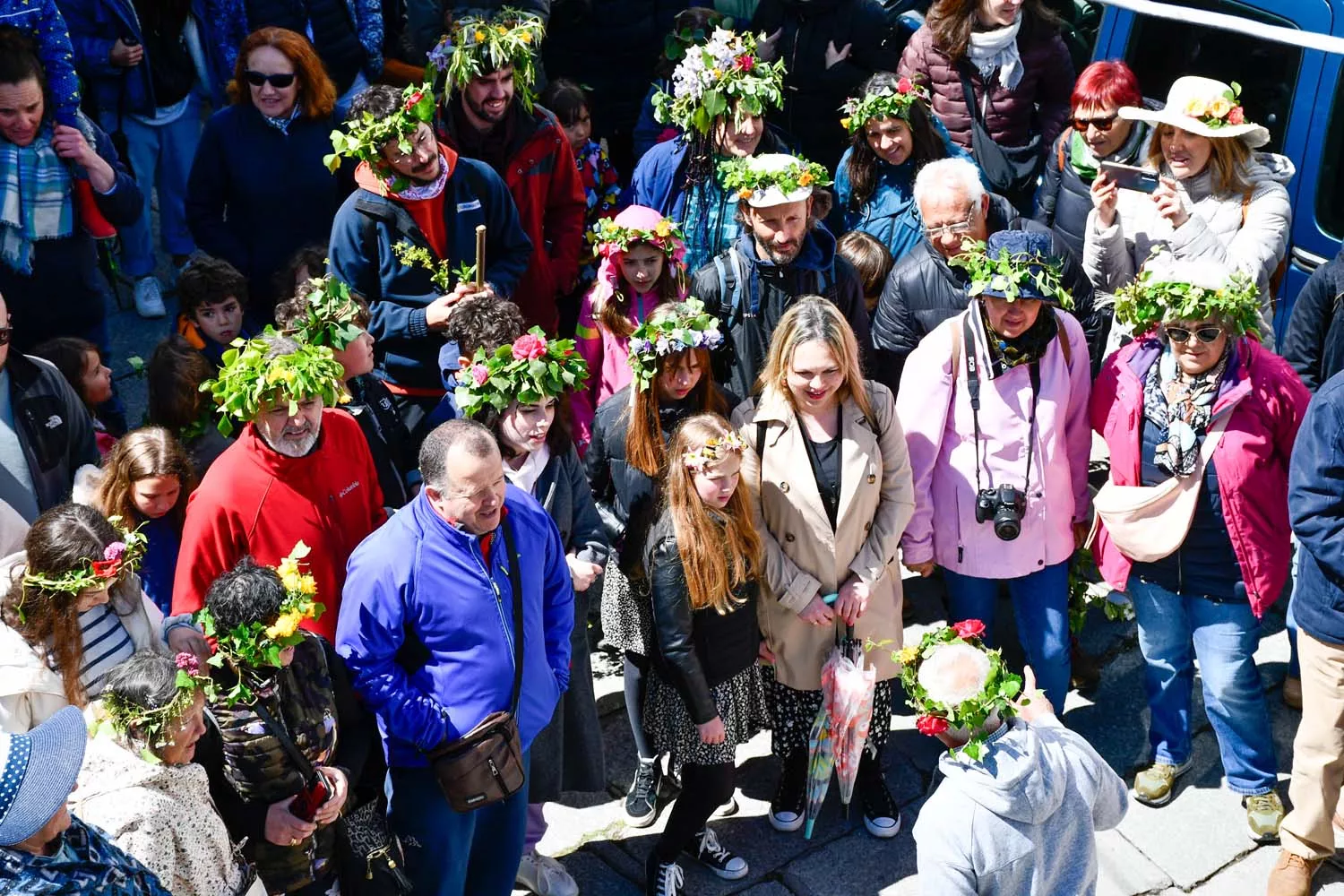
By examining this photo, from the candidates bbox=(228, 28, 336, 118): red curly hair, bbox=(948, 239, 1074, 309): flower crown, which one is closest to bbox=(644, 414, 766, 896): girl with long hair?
bbox=(948, 239, 1074, 309): flower crown

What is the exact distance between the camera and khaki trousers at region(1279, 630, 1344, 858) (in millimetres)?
5273

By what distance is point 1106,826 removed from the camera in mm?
4363

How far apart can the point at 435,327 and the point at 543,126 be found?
1.44 metres

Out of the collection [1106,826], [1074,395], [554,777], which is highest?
[1074,395]

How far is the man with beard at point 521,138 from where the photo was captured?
6.79 meters

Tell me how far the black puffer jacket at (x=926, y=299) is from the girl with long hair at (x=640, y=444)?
100cm

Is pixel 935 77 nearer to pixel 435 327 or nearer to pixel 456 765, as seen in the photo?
pixel 435 327

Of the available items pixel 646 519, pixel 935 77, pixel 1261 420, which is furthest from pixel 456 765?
pixel 935 77

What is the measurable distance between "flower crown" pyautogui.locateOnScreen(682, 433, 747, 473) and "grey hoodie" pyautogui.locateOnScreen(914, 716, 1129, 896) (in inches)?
51.4

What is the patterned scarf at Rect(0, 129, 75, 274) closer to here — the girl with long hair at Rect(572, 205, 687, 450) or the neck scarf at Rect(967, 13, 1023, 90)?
the girl with long hair at Rect(572, 205, 687, 450)

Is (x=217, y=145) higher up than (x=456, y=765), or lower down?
higher up

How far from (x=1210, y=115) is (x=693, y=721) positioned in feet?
10.8

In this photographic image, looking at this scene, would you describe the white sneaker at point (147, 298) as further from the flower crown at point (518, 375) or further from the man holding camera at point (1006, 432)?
the man holding camera at point (1006, 432)

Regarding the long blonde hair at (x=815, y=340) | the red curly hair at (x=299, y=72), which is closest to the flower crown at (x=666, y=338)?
the long blonde hair at (x=815, y=340)
